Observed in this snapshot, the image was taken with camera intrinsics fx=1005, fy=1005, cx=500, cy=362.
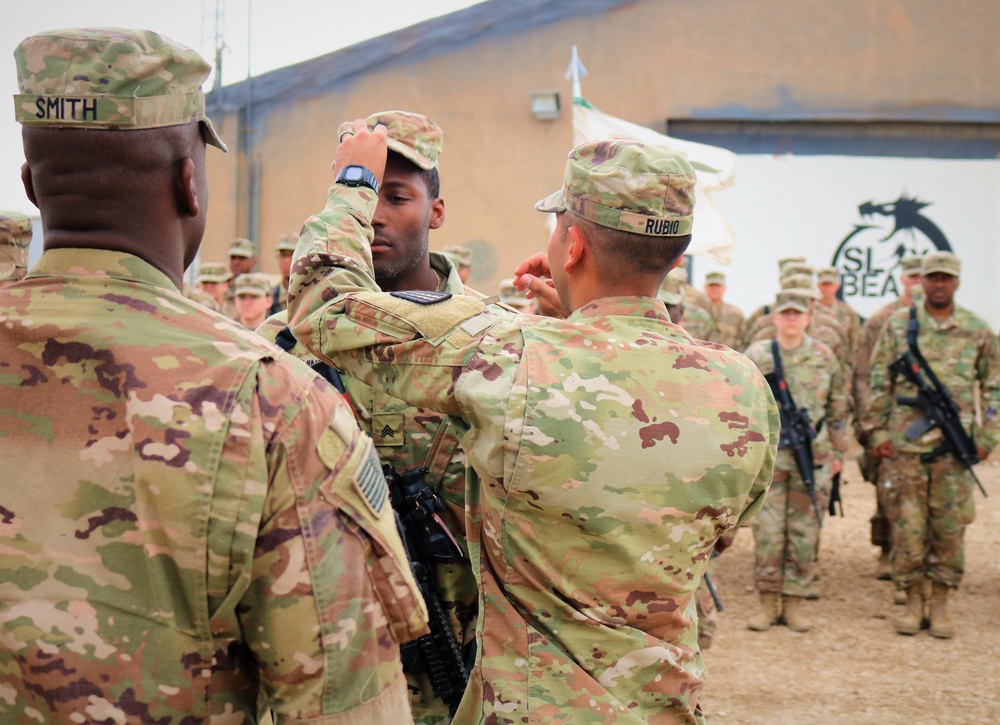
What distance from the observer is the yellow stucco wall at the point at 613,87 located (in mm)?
14109

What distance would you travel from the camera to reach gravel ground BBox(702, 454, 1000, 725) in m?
6.08

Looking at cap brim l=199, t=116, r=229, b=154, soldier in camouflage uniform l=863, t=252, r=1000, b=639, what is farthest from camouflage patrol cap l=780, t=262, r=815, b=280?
cap brim l=199, t=116, r=229, b=154

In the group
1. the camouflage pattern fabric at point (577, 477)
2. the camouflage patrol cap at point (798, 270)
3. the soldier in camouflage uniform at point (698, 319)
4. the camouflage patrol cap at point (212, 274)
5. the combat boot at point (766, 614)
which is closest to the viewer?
the camouflage pattern fabric at point (577, 477)

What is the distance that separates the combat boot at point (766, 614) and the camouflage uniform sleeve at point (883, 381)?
144cm

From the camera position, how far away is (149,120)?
1.43 m

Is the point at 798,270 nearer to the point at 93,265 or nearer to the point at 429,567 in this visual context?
the point at 429,567

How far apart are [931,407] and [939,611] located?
5.04 ft

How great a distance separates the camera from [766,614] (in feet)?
25.2

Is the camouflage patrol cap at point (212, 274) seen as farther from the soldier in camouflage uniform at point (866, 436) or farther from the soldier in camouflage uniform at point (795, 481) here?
the soldier in camouflage uniform at point (866, 436)

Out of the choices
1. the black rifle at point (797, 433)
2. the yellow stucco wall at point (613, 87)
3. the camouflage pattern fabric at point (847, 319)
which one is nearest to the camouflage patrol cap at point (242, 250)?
the yellow stucco wall at point (613, 87)

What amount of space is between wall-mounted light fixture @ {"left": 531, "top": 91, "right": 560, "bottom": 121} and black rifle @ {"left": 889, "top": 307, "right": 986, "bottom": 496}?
724 cm

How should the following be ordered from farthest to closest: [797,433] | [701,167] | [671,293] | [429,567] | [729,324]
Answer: [729,324], [701,167], [797,433], [671,293], [429,567]

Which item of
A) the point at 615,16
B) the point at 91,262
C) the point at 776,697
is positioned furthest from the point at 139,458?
the point at 615,16

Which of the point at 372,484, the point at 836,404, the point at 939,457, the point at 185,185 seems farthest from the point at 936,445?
the point at 185,185
